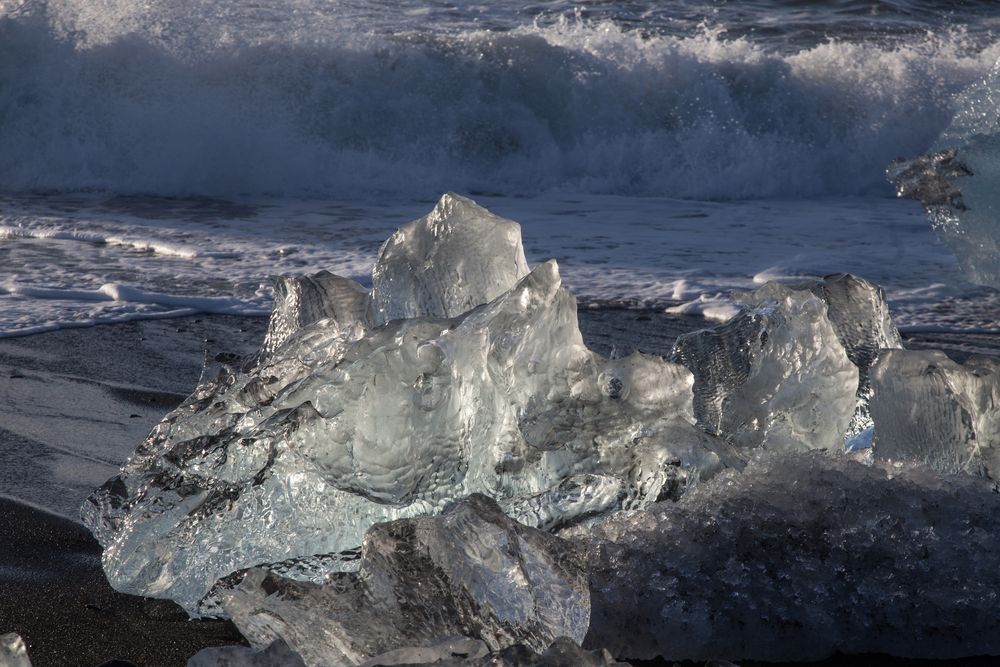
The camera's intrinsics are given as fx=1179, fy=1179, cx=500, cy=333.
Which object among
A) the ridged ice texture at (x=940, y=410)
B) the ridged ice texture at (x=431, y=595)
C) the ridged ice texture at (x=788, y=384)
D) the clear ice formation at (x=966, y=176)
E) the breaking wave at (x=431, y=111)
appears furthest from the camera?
the breaking wave at (x=431, y=111)

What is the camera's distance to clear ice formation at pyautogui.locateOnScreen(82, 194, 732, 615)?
2014mm

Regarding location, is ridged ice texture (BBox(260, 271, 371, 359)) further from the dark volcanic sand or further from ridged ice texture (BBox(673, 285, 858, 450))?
ridged ice texture (BBox(673, 285, 858, 450))

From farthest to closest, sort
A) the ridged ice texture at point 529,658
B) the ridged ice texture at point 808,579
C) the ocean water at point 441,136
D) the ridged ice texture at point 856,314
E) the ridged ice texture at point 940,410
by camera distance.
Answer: the ocean water at point 441,136 → the ridged ice texture at point 856,314 → the ridged ice texture at point 940,410 → the ridged ice texture at point 808,579 → the ridged ice texture at point 529,658

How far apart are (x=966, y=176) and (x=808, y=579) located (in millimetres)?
2861

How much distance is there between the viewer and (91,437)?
3078 mm

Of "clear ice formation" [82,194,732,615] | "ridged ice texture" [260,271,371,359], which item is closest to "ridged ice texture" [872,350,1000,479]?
"clear ice formation" [82,194,732,615]

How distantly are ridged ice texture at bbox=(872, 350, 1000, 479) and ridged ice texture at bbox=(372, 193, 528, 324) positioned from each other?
79cm

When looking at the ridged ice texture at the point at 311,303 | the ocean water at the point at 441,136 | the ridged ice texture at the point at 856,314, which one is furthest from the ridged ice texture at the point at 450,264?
the ocean water at the point at 441,136

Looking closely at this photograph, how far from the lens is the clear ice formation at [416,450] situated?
6.61 feet

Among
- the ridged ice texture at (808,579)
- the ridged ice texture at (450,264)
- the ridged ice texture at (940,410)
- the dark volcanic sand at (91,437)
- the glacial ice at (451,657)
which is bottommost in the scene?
the dark volcanic sand at (91,437)

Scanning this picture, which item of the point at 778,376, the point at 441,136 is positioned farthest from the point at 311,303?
the point at 441,136

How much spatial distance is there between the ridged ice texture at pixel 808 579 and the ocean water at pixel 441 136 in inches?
162

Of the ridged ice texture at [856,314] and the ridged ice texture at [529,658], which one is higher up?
the ridged ice texture at [856,314]

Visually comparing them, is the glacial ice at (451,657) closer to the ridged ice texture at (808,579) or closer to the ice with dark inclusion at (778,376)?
the ridged ice texture at (808,579)
